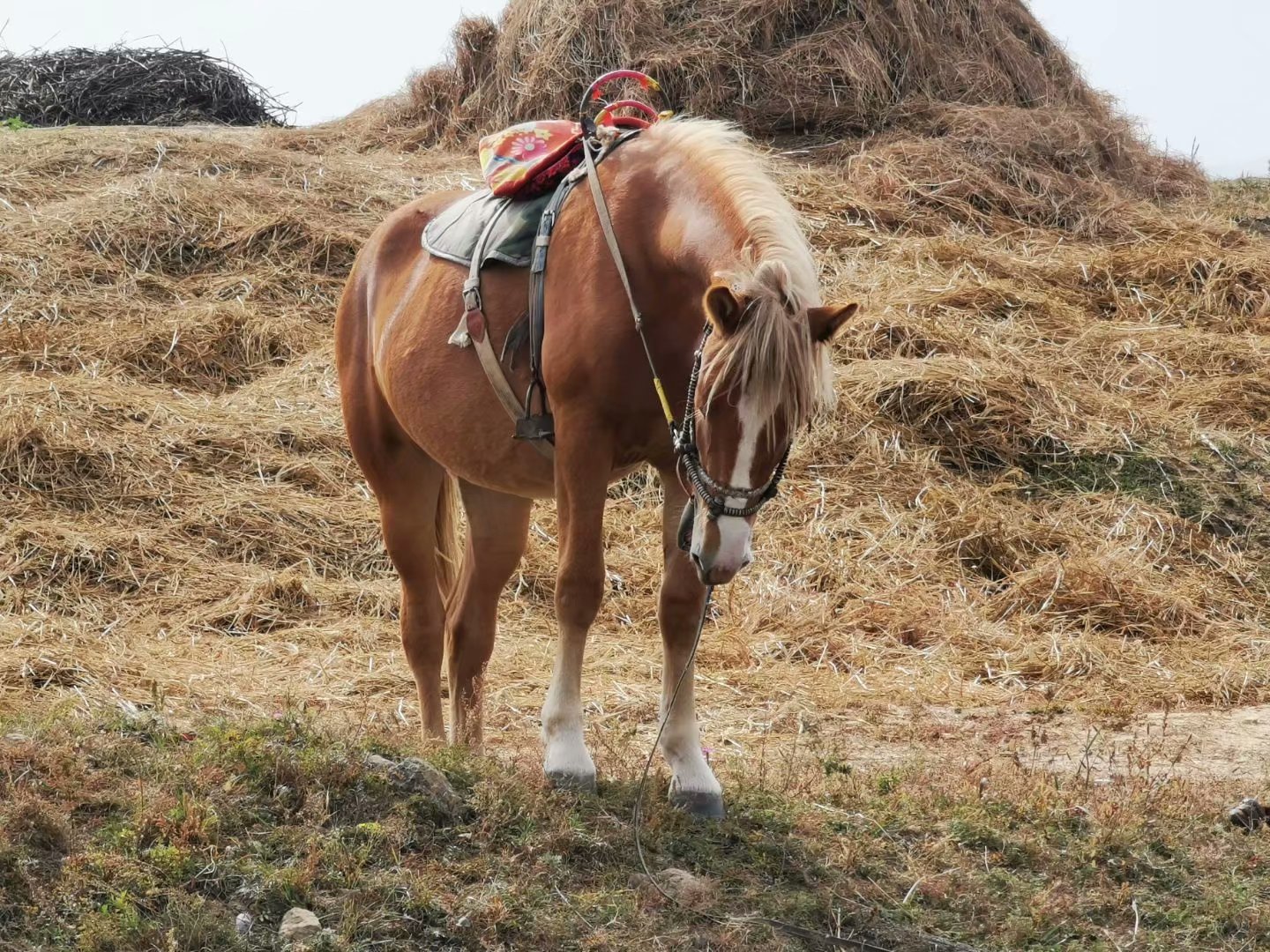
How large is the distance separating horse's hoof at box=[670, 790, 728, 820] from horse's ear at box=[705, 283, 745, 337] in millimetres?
1423

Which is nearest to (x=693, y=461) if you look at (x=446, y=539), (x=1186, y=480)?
(x=446, y=539)

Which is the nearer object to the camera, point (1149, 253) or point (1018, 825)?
point (1018, 825)

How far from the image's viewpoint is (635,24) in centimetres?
1237

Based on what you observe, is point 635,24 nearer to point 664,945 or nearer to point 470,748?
point 470,748

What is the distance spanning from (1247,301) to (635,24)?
18.7ft

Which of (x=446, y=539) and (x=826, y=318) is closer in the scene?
(x=826, y=318)

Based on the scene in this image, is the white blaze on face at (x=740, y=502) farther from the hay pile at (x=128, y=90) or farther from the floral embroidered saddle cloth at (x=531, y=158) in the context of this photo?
the hay pile at (x=128, y=90)

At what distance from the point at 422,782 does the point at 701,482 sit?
44.5 inches

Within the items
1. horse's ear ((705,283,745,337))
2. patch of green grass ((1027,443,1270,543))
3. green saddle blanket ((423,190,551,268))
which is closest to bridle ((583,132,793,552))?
horse's ear ((705,283,745,337))

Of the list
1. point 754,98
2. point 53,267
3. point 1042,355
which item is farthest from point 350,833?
point 754,98

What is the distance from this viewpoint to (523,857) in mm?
3559

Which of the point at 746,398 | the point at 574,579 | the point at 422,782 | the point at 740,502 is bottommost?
the point at 422,782

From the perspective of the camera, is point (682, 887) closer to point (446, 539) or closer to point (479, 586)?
point (479, 586)

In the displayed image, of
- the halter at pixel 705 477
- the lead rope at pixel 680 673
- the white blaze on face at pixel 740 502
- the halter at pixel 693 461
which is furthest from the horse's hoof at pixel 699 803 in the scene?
the halter at pixel 705 477
